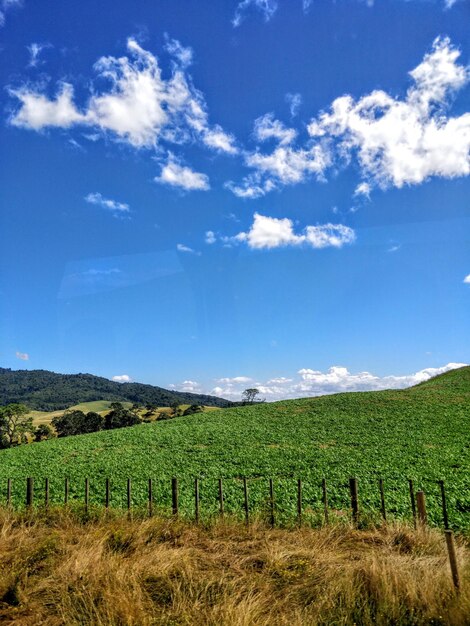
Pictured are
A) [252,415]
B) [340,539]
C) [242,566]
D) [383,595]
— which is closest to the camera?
[383,595]

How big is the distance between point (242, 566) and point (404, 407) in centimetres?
3854

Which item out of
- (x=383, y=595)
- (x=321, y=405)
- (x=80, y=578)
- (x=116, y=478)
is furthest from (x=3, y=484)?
(x=321, y=405)

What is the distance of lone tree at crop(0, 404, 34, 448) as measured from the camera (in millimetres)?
80938

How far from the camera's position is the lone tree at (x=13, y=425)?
80.9 m

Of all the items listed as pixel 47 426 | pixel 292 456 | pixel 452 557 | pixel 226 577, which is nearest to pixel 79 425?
pixel 47 426

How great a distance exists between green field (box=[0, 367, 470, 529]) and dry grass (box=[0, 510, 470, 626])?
120 inches

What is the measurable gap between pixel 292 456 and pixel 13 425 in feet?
271

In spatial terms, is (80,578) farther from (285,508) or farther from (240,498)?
(240,498)

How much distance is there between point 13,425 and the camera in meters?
83.2

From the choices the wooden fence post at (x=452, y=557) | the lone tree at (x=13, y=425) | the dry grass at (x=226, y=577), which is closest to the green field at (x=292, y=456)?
the dry grass at (x=226, y=577)

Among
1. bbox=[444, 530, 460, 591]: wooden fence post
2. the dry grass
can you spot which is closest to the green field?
the dry grass

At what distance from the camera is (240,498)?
555 inches

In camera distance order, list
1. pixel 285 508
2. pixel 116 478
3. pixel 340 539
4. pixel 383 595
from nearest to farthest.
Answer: pixel 383 595
pixel 340 539
pixel 285 508
pixel 116 478

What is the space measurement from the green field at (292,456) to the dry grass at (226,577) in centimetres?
305
